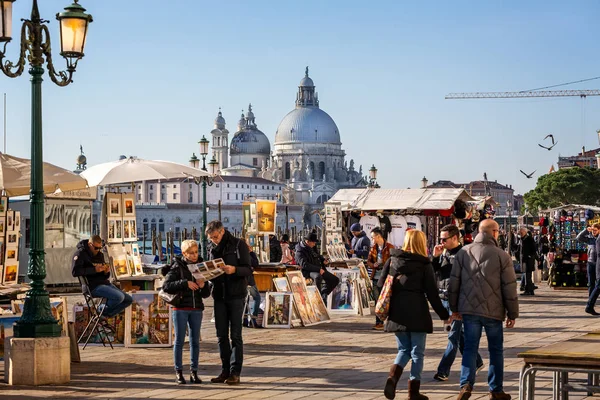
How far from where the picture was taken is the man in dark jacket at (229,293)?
356 inches

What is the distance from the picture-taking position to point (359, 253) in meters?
18.0

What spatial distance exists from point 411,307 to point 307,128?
550ft

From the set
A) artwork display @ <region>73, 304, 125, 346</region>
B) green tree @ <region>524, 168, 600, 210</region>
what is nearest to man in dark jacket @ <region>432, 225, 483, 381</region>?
artwork display @ <region>73, 304, 125, 346</region>

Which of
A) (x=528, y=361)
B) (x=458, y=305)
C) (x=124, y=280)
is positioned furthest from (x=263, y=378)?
(x=124, y=280)

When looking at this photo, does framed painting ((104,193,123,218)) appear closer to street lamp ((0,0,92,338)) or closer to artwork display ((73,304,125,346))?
artwork display ((73,304,125,346))

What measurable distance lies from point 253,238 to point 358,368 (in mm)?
11922

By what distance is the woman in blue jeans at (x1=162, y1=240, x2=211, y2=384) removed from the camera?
9062mm

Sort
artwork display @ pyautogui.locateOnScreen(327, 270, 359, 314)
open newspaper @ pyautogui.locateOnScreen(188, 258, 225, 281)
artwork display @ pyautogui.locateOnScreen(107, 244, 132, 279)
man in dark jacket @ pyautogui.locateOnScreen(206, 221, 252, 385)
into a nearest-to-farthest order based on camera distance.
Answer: open newspaper @ pyautogui.locateOnScreen(188, 258, 225, 281) → man in dark jacket @ pyautogui.locateOnScreen(206, 221, 252, 385) → artwork display @ pyautogui.locateOnScreen(107, 244, 132, 279) → artwork display @ pyautogui.locateOnScreen(327, 270, 359, 314)

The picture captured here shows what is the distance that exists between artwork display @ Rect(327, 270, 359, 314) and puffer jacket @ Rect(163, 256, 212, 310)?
275 inches

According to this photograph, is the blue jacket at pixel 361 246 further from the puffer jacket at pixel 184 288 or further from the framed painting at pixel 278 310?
the puffer jacket at pixel 184 288

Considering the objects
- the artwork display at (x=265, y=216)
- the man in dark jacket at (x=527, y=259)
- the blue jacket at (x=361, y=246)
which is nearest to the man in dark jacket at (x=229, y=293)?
the blue jacket at (x=361, y=246)

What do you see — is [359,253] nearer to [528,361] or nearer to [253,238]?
[253,238]

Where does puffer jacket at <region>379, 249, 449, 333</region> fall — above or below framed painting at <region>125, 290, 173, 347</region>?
above

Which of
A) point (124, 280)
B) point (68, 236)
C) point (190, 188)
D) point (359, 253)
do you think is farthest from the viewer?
point (190, 188)
